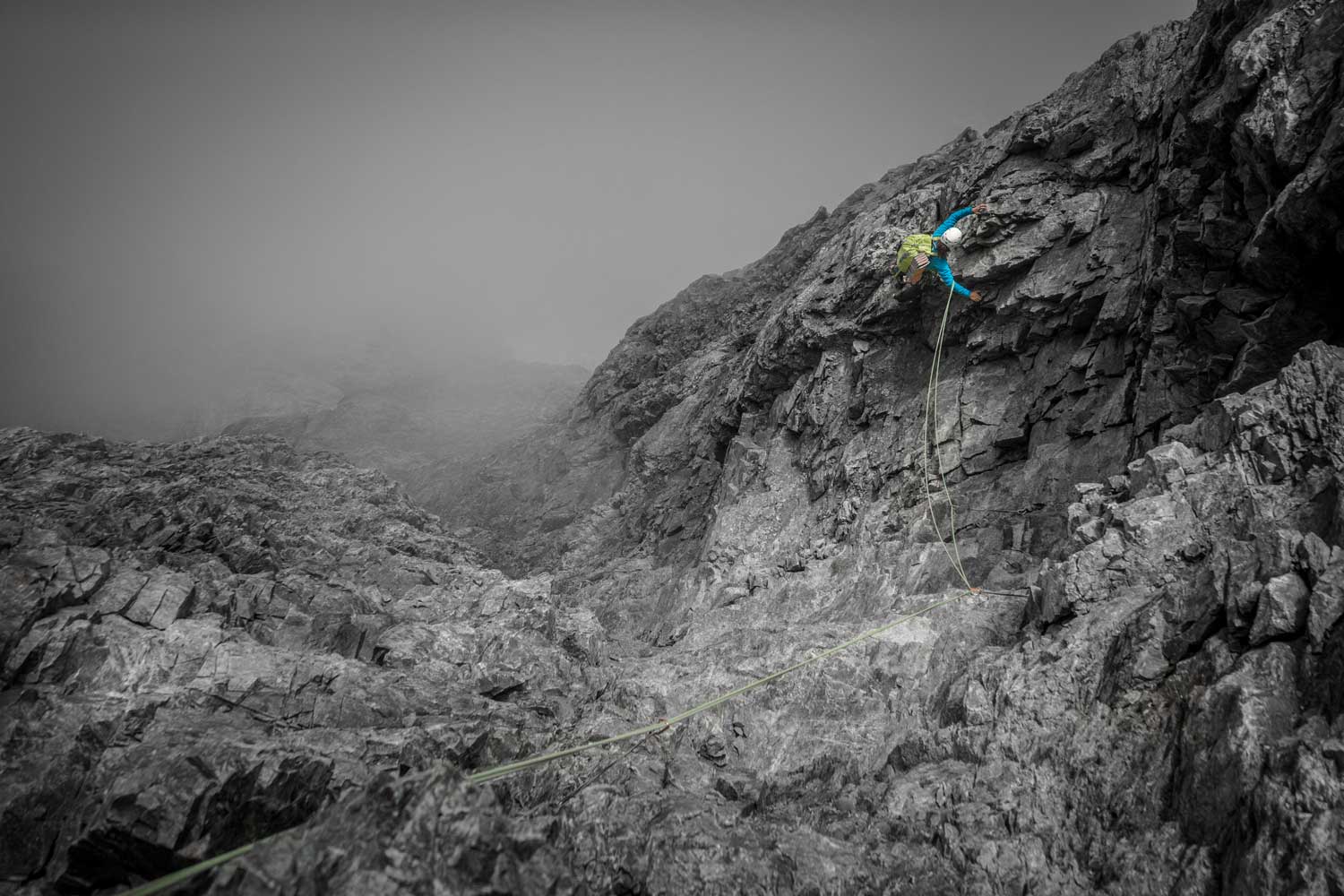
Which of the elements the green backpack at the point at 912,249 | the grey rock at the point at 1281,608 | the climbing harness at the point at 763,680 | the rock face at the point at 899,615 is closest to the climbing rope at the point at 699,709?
the climbing harness at the point at 763,680

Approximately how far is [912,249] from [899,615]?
12211 mm

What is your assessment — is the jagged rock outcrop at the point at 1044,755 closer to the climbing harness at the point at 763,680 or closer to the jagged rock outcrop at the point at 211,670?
the climbing harness at the point at 763,680

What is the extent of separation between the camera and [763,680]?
12.2 meters

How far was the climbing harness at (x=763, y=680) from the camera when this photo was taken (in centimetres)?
669

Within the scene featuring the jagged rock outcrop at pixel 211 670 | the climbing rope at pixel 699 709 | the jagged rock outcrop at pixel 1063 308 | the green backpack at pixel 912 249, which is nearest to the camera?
the jagged rock outcrop at pixel 211 670

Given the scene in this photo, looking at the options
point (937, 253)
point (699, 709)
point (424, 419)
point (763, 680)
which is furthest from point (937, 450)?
point (424, 419)

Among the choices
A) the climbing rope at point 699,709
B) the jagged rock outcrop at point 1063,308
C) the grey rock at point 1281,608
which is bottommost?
the climbing rope at point 699,709

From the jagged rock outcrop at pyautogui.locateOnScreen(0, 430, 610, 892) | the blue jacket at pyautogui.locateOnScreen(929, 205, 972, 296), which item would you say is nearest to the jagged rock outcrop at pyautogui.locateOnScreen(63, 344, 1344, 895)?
the jagged rock outcrop at pyautogui.locateOnScreen(0, 430, 610, 892)

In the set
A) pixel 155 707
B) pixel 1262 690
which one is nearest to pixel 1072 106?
pixel 1262 690

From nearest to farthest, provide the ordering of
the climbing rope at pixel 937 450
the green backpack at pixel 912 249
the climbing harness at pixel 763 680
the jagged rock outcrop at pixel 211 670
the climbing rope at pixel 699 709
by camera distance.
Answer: the climbing harness at pixel 763 680
the jagged rock outcrop at pixel 211 670
the climbing rope at pixel 699 709
the climbing rope at pixel 937 450
the green backpack at pixel 912 249

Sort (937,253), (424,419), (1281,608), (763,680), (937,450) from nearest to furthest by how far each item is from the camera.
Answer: (1281,608)
(763,680)
(937,450)
(937,253)
(424,419)

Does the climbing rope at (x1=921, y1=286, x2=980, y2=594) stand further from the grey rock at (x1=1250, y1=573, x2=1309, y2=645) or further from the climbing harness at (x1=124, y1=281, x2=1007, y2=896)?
the grey rock at (x1=1250, y1=573, x2=1309, y2=645)

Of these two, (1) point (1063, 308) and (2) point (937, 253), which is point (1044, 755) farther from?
(2) point (937, 253)

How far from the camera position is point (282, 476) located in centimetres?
3189
